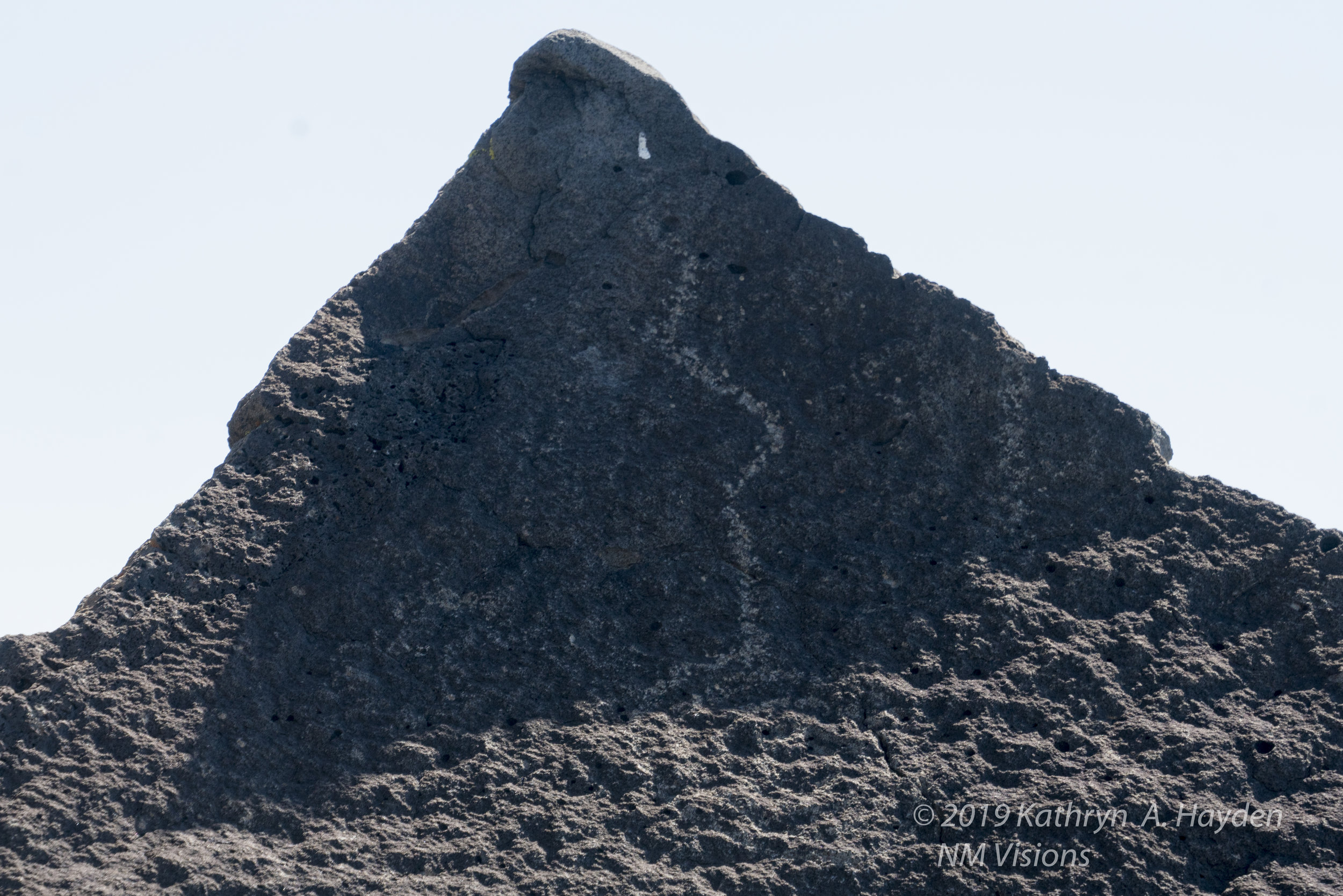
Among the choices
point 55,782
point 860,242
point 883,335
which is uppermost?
point 860,242

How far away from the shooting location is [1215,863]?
6.00 m

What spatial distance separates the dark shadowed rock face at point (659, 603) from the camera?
590cm

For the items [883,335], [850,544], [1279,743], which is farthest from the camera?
[883,335]

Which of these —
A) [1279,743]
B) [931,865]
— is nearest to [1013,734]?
[931,865]

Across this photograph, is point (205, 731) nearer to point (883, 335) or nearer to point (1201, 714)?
point (883, 335)

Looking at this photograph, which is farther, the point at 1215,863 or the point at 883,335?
the point at 883,335

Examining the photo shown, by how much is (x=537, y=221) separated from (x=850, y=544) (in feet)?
7.70

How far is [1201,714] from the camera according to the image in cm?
639

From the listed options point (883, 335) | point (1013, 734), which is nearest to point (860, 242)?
point (883, 335)

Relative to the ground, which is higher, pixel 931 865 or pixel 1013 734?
pixel 1013 734

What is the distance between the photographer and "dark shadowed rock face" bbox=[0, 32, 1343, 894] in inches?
232

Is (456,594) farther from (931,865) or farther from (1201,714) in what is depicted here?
(1201,714)

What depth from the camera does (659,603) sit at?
6645 mm

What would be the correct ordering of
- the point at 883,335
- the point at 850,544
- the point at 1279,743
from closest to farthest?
the point at 1279,743
the point at 850,544
the point at 883,335
